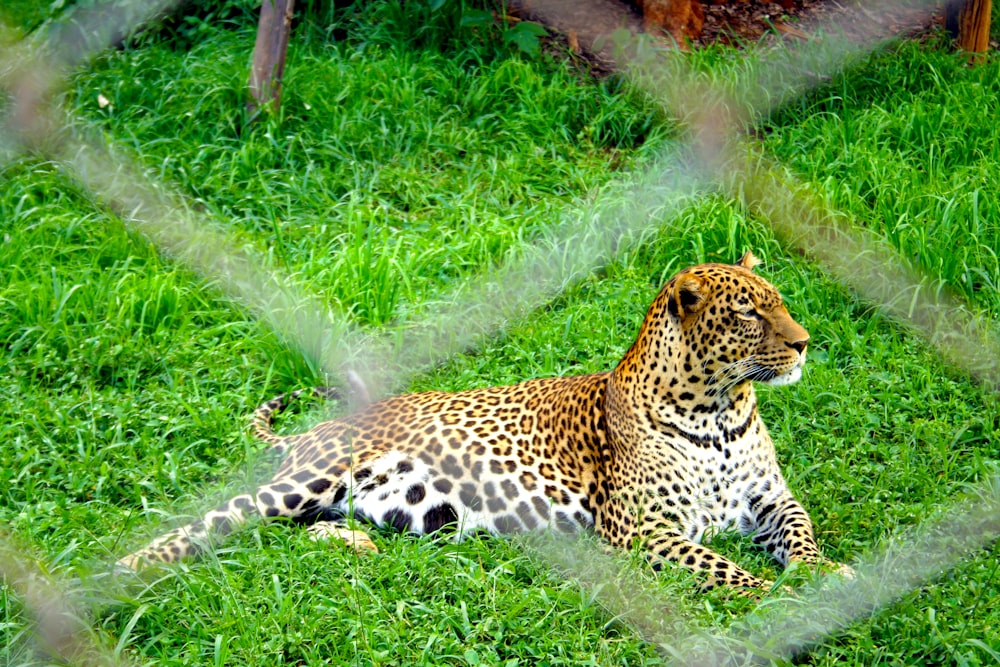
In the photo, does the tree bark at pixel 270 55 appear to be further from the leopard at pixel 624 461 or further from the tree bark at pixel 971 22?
the tree bark at pixel 971 22

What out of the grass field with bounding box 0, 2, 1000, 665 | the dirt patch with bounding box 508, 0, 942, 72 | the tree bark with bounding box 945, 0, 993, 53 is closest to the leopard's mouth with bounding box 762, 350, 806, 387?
the grass field with bounding box 0, 2, 1000, 665

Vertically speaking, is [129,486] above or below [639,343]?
below

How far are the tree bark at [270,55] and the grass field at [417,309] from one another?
14 cm

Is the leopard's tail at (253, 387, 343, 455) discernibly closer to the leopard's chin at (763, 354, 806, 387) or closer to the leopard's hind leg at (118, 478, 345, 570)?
the leopard's hind leg at (118, 478, 345, 570)

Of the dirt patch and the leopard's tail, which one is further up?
the dirt patch

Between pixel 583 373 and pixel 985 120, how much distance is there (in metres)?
2.84

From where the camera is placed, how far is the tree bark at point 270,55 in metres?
6.73

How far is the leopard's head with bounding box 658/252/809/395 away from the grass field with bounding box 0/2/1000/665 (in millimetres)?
587

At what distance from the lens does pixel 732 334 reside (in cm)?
459

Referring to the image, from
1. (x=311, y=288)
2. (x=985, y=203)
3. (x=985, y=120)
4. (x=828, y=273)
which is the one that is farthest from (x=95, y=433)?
(x=985, y=120)

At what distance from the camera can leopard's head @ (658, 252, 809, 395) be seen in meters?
4.59

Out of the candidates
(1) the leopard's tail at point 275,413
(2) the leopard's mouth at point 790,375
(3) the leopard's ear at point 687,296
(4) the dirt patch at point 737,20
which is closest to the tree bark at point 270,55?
(4) the dirt patch at point 737,20

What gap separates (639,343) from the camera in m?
4.82

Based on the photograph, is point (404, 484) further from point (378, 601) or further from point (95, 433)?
point (95, 433)
